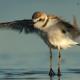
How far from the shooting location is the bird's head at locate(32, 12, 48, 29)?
11.1m

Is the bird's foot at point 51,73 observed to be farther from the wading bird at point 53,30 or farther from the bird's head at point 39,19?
the bird's head at point 39,19

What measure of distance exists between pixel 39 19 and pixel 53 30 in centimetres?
41

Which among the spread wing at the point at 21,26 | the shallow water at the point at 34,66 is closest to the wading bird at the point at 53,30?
the spread wing at the point at 21,26

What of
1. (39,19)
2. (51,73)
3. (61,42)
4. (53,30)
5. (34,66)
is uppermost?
(39,19)

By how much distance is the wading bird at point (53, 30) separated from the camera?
11219mm

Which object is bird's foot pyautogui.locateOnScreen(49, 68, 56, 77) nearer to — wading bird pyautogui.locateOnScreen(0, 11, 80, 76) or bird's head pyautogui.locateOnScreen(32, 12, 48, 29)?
wading bird pyautogui.locateOnScreen(0, 11, 80, 76)

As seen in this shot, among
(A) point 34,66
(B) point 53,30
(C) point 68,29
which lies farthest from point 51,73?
(C) point 68,29

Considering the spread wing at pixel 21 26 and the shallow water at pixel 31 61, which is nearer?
the shallow water at pixel 31 61

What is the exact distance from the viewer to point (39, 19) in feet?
36.3

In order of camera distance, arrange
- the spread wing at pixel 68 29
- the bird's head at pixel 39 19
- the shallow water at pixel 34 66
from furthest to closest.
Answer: the spread wing at pixel 68 29, the bird's head at pixel 39 19, the shallow water at pixel 34 66

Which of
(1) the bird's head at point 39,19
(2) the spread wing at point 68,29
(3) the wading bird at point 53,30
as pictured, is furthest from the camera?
(2) the spread wing at point 68,29

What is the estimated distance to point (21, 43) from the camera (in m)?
13.0

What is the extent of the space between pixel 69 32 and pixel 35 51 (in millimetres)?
1243

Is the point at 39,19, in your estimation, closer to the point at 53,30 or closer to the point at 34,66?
the point at 53,30
